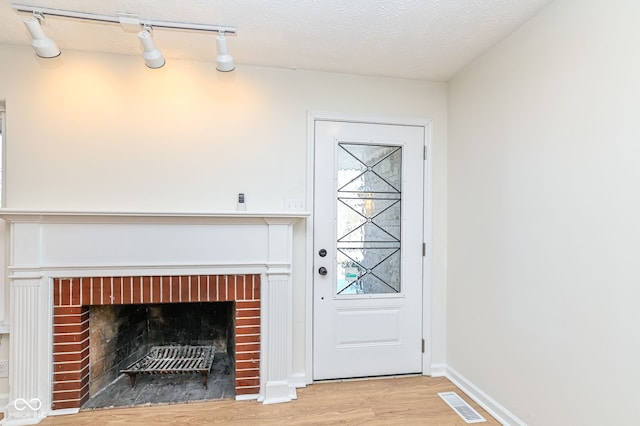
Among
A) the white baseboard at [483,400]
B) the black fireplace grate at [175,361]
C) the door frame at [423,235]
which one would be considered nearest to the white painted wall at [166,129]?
the door frame at [423,235]

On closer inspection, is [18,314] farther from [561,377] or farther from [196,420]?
[561,377]

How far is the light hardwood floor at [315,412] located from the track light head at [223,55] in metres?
2.22

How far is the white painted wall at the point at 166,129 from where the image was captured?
87.2 inches

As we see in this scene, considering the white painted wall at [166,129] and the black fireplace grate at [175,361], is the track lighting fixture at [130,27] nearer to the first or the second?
the white painted wall at [166,129]

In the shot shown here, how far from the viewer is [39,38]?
186 centimetres

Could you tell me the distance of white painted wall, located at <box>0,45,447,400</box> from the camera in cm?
221

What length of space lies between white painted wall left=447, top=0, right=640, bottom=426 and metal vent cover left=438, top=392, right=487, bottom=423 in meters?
0.16

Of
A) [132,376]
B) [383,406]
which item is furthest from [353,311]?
[132,376]

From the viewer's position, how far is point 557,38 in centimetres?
174

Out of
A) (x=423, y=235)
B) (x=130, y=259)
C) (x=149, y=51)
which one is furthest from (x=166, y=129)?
(x=423, y=235)

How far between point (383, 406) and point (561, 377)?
1075mm

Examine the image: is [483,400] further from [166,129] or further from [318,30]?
[166,129]

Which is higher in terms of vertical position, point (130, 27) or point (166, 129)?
point (130, 27)

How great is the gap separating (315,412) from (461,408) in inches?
38.3
